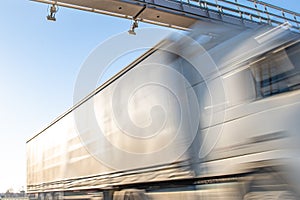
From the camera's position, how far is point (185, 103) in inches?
148

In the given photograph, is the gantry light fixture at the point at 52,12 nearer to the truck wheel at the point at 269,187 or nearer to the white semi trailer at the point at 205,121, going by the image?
the white semi trailer at the point at 205,121

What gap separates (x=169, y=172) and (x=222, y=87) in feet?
4.31

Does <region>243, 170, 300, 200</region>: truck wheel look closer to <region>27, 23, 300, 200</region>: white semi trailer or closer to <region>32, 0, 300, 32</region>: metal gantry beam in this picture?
<region>27, 23, 300, 200</region>: white semi trailer

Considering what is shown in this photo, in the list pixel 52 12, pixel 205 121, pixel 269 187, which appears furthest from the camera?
pixel 52 12

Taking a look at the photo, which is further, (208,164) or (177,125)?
(177,125)

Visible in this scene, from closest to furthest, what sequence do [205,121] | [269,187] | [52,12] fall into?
[269,187] < [205,121] < [52,12]

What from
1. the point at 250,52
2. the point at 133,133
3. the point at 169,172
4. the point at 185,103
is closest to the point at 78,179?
the point at 133,133

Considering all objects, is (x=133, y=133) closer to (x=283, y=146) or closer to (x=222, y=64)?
(x=222, y=64)

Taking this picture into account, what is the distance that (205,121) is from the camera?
11.4 ft

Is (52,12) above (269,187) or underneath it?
above

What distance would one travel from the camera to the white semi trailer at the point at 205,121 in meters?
2.73

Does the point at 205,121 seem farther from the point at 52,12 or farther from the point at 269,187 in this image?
the point at 52,12

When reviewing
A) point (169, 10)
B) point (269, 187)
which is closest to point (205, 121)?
point (269, 187)

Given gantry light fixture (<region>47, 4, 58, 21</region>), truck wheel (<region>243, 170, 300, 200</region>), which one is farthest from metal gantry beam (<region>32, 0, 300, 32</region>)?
truck wheel (<region>243, 170, 300, 200</region>)
